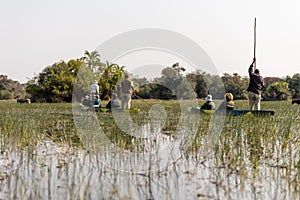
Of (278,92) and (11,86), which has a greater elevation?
(11,86)

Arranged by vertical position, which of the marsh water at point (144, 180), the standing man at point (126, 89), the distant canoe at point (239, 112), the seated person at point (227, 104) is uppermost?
the standing man at point (126, 89)

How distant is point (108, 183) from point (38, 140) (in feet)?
10.1

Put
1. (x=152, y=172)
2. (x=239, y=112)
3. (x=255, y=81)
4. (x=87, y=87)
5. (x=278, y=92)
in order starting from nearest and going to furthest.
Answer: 1. (x=152, y=172)
2. (x=239, y=112)
3. (x=255, y=81)
4. (x=87, y=87)
5. (x=278, y=92)

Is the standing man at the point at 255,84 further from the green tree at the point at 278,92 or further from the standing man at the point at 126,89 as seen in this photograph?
the green tree at the point at 278,92

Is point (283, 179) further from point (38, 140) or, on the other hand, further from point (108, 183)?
point (38, 140)

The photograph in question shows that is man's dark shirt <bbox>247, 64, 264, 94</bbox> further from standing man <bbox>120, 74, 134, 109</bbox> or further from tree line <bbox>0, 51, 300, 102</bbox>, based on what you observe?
tree line <bbox>0, 51, 300, 102</bbox>

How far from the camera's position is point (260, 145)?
20.5 ft

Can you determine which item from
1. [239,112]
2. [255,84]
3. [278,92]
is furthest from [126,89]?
[278,92]

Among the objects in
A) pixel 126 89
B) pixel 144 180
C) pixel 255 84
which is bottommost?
pixel 144 180

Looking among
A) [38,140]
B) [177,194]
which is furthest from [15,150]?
[177,194]

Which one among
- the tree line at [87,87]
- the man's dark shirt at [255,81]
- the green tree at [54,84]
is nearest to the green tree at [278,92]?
the tree line at [87,87]

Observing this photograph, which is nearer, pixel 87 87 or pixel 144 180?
pixel 144 180

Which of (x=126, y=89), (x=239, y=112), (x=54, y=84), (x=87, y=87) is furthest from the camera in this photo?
(x=54, y=84)

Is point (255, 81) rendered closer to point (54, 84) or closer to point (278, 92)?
point (54, 84)
